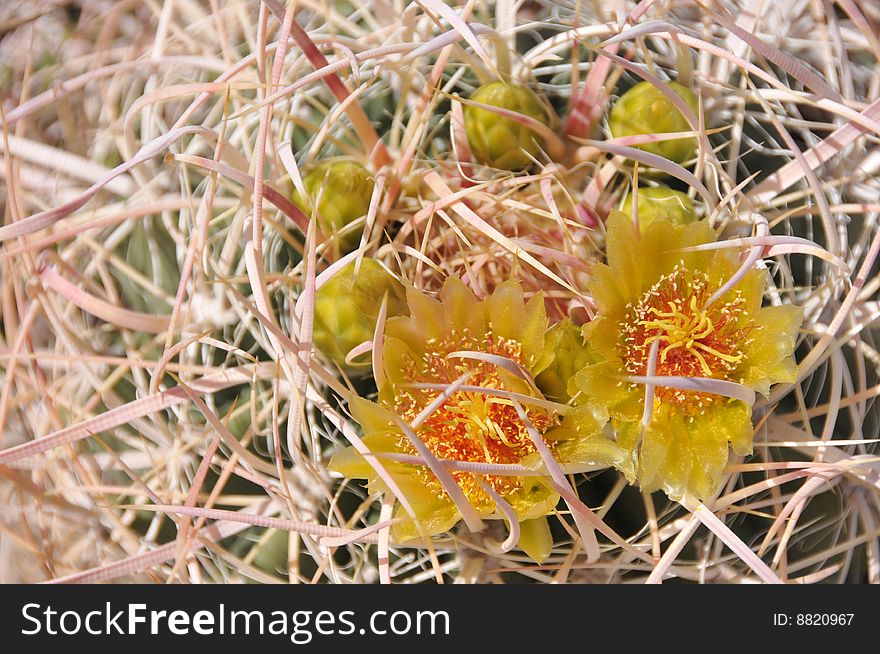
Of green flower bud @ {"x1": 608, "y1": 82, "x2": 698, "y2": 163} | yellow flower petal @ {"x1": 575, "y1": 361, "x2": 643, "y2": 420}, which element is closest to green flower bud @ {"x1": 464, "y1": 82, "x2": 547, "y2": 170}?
green flower bud @ {"x1": 608, "y1": 82, "x2": 698, "y2": 163}

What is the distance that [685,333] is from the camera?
0.53 metres

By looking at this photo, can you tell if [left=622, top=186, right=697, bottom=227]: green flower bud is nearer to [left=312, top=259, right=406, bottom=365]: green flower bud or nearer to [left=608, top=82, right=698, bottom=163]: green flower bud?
[left=608, top=82, right=698, bottom=163]: green flower bud

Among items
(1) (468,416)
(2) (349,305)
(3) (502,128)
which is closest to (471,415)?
(1) (468,416)

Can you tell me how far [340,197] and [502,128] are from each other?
5.3 inches

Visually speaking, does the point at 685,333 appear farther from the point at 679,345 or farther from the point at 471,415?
the point at 471,415

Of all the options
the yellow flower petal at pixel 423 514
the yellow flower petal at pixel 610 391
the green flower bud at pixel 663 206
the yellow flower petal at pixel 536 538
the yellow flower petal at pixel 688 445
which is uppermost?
the green flower bud at pixel 663 206

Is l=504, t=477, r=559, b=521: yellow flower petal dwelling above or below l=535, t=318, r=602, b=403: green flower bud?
below

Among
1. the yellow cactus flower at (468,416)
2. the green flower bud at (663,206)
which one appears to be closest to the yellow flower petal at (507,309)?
the yellow cactus flower at (468,416)

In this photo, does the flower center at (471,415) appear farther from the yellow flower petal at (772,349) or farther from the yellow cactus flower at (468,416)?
the yellow flower petal at (772,349)

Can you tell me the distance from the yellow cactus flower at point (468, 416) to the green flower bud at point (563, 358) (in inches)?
0.5

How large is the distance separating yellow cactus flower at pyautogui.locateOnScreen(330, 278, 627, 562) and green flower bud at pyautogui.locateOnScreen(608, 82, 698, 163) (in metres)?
0.17

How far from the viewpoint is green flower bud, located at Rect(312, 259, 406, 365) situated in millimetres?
558

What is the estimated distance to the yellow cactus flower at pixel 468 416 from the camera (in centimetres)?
53

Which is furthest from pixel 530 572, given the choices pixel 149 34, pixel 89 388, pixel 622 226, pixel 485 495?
pixel 149 34
